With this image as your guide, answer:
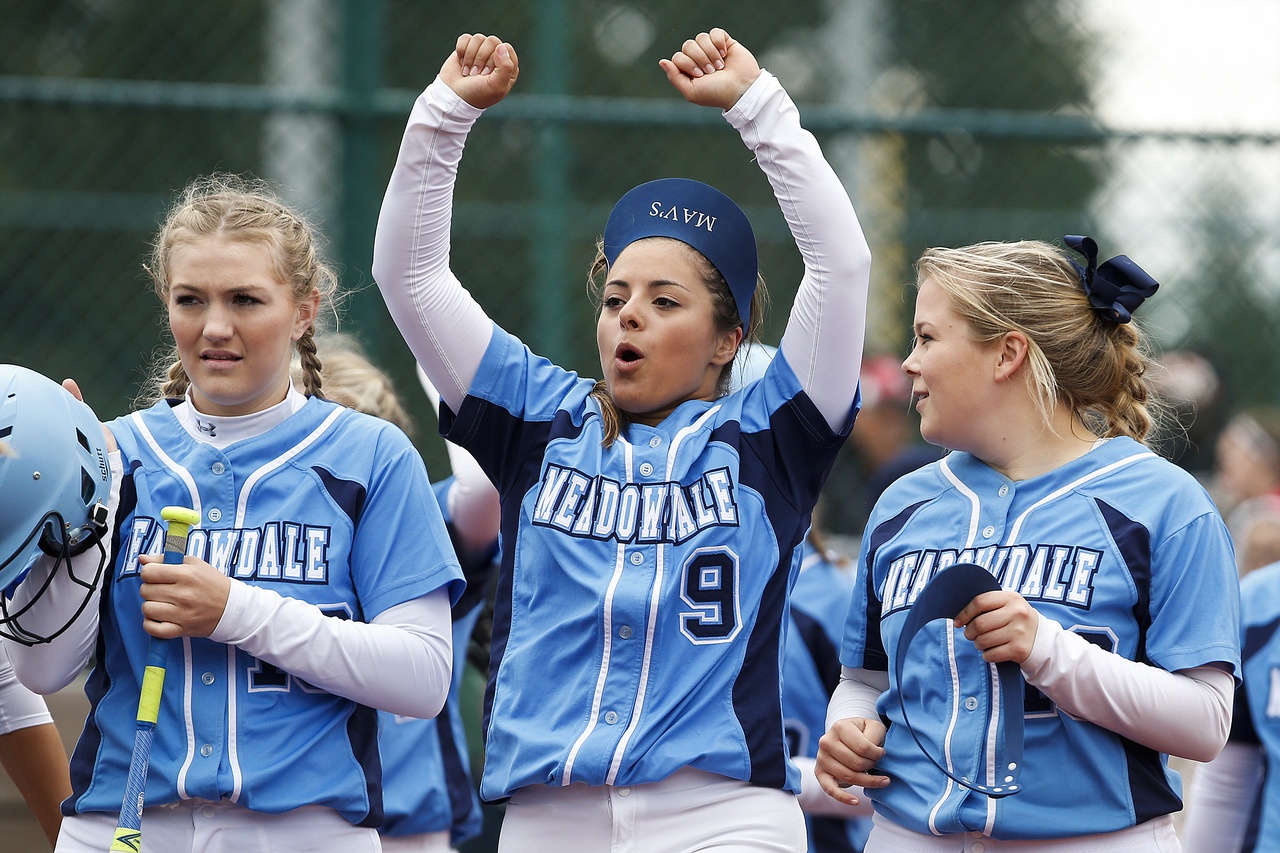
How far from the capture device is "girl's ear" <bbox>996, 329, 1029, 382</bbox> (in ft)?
8.61

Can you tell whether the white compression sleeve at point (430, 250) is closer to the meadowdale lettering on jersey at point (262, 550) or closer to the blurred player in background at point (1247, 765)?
the meadowdale lettering on jersey at point (262, 550)

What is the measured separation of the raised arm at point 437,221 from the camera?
8.64 ft

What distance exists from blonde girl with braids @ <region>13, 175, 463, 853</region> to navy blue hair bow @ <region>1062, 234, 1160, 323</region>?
4.04ft

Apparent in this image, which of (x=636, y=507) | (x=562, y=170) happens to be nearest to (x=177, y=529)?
(x=636, y=507)

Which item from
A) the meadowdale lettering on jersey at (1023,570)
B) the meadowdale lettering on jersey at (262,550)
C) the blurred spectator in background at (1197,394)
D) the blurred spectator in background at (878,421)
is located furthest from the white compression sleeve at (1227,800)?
the blurred spectator in background at (1197,394)

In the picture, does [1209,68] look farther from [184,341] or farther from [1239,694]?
[184,341]

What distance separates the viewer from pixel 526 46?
879 cm

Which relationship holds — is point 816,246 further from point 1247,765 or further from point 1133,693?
point 1247,765

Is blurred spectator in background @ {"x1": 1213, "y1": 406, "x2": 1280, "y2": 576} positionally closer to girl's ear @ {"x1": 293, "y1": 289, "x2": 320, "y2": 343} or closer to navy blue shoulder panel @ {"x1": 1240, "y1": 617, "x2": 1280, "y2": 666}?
navy blue shoulder panel @ {"x1": 1240, "y1": 617, "x2": 1280, "y2": 666}

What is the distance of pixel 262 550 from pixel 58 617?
345 mm

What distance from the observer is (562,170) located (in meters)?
5.52

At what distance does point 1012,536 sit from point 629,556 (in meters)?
0.64

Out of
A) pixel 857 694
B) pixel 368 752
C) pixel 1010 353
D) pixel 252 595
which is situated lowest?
pixel 368 752

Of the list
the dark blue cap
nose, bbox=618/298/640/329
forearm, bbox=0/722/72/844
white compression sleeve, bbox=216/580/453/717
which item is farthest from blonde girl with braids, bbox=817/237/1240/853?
forearm, bbox=0/722/72/844
